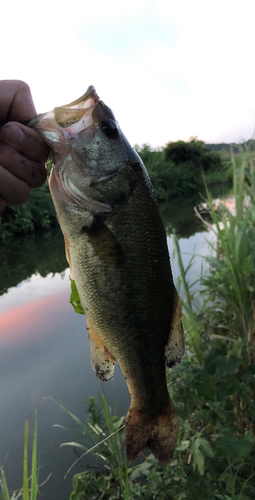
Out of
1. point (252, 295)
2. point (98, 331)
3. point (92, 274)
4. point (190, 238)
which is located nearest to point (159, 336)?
point (98, 331)

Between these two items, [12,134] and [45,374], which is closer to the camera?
[12,134]

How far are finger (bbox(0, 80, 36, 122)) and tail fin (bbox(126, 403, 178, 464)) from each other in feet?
4.16

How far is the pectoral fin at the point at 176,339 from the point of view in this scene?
1345 mm

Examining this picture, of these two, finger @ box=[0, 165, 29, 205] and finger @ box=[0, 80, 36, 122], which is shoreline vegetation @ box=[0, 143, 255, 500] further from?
finger @ box=[0, 80, 36, 122]

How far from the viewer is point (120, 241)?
1263mm

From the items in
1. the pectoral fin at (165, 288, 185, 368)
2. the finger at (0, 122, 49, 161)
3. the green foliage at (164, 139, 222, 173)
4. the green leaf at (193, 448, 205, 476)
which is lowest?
the green leaf at (193, 448, 205, 476)

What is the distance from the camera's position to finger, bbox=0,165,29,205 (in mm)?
1167

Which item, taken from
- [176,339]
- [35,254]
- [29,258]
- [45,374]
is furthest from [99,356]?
[35,254]

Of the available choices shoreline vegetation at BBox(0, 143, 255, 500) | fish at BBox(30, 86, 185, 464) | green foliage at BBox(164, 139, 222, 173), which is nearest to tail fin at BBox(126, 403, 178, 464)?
fish at BBox(30, 86, 185, 464)

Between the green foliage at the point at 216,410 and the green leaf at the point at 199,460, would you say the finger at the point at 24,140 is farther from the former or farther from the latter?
the green leaf at the point at 199,460

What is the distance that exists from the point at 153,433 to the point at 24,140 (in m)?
1.24

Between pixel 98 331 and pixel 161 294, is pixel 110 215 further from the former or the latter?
pixel 98 331

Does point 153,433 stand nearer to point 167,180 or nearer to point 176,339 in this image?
point 176,339

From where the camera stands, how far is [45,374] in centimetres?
451
